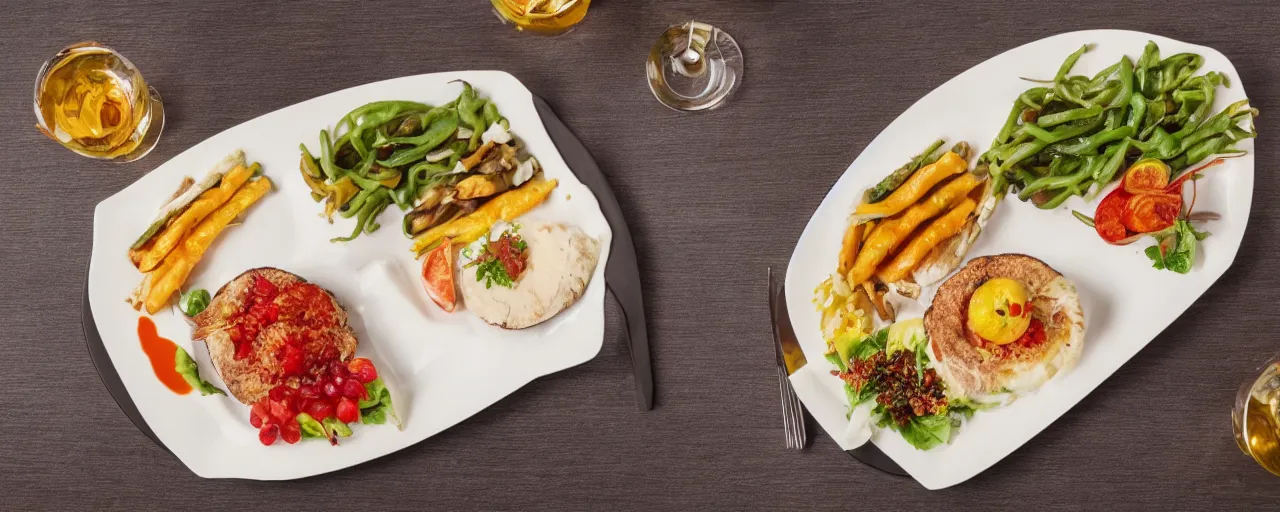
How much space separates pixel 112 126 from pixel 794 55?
2.72m

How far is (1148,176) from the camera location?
2852 millimetres

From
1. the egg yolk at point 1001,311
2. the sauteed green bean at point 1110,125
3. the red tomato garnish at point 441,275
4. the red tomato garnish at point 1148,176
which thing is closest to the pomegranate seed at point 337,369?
the red tomato garnish at point 441,275

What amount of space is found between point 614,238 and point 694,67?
743 millimetres

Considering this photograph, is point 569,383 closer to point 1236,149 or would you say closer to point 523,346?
point 523,346

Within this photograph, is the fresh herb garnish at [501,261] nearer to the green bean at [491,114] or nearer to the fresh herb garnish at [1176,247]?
the green bean at [491,114]

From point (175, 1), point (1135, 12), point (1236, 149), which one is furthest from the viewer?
point (175, 1)

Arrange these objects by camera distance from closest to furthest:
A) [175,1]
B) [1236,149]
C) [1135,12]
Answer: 1. [1236,149]
2. [1135,12]
3. [175,1]

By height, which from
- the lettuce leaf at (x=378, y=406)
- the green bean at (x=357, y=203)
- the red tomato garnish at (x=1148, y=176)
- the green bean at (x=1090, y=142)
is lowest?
the lettuce leaf at (x=378, y=406)

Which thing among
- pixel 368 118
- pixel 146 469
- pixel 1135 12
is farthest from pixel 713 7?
pixel 146 469

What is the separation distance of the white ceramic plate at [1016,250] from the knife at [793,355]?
36 millimetres

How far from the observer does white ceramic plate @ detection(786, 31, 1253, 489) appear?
296 centimetres

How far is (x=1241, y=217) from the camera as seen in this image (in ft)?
9.52

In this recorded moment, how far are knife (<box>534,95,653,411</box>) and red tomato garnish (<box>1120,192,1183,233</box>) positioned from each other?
1.84 m

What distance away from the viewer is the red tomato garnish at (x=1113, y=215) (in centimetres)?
292
